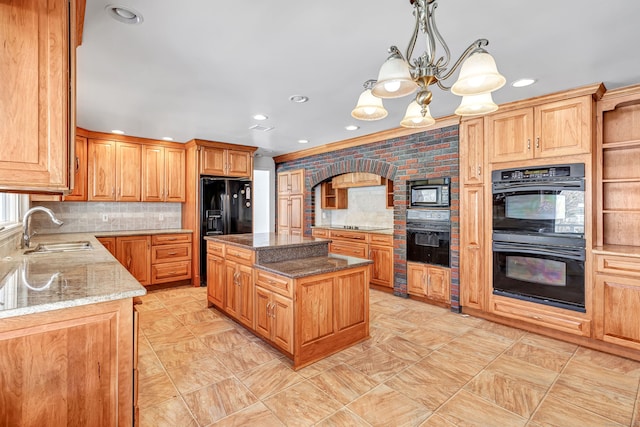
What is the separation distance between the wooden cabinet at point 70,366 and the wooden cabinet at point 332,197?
462cm

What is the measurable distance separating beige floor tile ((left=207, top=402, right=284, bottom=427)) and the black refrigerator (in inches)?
134

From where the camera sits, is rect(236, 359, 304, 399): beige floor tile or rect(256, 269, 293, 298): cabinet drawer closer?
rect(236, 359, 304, 399): beige floor tile

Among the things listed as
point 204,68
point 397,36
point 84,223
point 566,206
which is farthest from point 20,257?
point 566,206

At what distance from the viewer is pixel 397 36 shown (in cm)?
201

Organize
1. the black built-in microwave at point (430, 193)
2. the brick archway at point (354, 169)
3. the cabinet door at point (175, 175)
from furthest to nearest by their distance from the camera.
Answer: the cabinet door at point (175, 175) → the brick archway at point (354, 169) → the black built-in microwave at point (430, 193)

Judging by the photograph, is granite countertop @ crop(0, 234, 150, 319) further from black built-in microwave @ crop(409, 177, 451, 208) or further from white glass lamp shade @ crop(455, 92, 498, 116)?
black built-in microwave @ crop(409, 177, 451, 208)

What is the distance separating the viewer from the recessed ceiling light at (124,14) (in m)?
1.71

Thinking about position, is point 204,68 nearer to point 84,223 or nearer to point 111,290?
point 111,290

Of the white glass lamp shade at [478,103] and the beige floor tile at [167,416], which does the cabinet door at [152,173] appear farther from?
the white glass lamp shade at [478,103]

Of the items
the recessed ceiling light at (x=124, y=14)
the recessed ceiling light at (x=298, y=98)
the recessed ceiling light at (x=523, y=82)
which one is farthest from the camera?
the recessed ceiling light at (x=298, y=98)

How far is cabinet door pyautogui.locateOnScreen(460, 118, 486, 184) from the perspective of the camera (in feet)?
11.5

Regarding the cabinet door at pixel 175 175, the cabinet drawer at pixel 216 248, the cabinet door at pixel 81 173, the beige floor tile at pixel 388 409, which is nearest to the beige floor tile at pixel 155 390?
the beige floor tile at pixel 388 409

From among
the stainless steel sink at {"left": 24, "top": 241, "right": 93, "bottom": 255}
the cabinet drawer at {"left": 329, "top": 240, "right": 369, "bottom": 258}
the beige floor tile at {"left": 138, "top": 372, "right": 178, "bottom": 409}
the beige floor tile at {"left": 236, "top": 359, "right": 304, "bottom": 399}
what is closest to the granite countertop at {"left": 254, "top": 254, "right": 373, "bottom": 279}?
the beige floor tile at {"left": 236, "top": 359, "right": 304, "bottom": 399}

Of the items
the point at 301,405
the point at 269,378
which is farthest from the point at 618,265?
the point at 269,378
